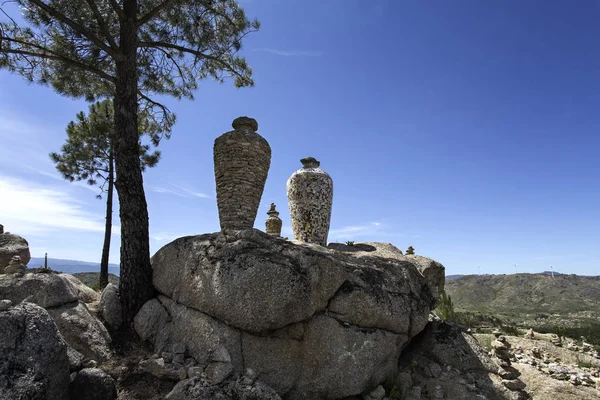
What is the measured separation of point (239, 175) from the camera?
33.6 ft

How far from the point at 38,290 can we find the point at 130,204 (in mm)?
2387

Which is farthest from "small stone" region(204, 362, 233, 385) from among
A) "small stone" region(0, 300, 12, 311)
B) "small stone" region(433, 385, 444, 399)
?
"small stone" region(433, 385, 444, 399)

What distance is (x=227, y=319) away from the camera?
6.01m

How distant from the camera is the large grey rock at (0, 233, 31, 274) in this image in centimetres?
1094

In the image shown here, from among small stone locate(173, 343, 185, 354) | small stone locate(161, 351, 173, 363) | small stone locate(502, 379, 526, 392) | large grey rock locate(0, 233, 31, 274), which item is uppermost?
large grey rock locate(0, 233, 31, 274)

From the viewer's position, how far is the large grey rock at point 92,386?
4754mm

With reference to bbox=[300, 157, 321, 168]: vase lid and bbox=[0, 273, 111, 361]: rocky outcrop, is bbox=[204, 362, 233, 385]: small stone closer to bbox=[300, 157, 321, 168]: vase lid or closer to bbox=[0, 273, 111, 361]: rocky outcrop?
bbox=[0, 273, 111, 361]: rocky outcrop

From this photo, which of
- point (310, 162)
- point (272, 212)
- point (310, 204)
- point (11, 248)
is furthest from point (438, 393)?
point (11, 248)

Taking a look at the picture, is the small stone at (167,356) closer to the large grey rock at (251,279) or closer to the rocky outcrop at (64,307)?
the large grey rock at (251,279)

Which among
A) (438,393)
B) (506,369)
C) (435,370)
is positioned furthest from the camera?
(506,369)

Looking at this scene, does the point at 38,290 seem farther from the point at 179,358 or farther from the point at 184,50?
the point at 184,50

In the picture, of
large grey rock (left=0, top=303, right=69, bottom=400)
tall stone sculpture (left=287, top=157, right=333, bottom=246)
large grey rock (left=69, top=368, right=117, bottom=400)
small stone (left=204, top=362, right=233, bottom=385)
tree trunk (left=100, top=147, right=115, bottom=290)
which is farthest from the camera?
tree trunk (left=100, top=147, right=115, bottom=290)

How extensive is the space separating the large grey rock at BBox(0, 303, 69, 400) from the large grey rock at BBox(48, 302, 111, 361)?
1142 millimetres

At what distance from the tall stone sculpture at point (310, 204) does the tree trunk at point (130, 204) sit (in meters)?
4.67
